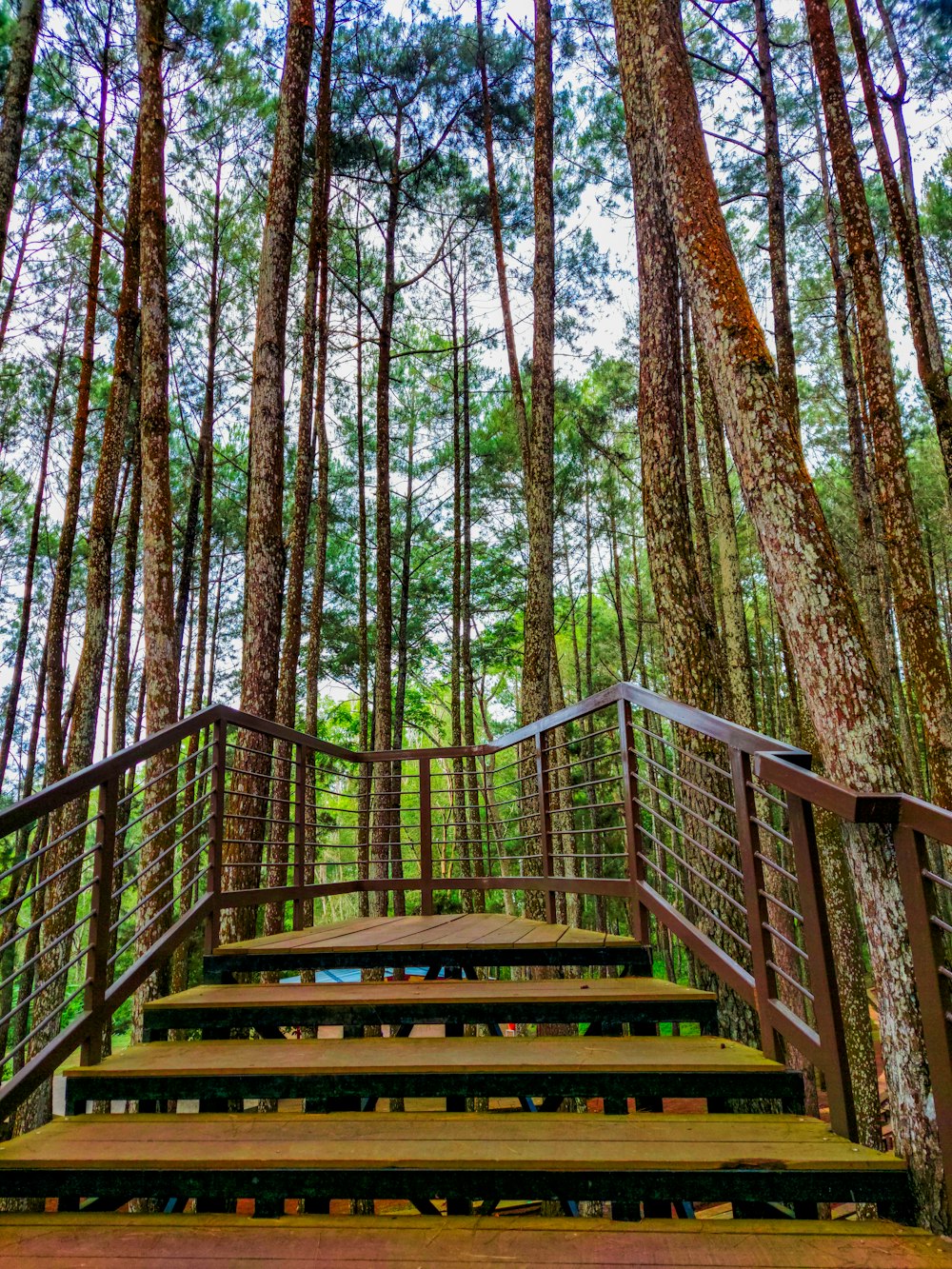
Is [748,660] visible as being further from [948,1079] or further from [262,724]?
[948,1079]

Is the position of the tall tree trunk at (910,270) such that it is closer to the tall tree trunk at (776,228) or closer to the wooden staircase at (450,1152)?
the tall tree trunk at (776,228)

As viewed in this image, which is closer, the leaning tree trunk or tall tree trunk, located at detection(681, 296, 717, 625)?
the leaning tree trunk

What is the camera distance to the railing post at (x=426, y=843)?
16.3 feet

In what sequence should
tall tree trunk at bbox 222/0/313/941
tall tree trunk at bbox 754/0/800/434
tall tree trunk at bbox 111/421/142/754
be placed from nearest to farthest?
tall tree trunk at bbox 222/0/313/941 < tall tree trunk at bbox 754/0/800/434 < tall tree trunk at bbox 111/421/142/754

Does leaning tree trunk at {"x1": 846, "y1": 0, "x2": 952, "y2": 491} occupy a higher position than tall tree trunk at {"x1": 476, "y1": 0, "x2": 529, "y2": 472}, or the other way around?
tall tree trunk at {"x1": 476, "y1": 0, "x2": 529, "y2": 472}

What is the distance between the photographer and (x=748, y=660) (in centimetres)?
902

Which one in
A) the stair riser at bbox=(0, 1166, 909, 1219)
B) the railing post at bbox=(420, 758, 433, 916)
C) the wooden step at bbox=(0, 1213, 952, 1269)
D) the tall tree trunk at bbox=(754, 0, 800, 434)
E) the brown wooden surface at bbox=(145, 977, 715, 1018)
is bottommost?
the wooden step at bbox=(0, 1213, 952, 1269)

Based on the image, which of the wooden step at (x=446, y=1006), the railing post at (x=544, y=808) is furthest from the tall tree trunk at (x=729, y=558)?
the wooden step at (x=446, y=1006)

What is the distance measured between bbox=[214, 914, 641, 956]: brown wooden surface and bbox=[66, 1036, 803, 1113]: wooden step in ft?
2.23

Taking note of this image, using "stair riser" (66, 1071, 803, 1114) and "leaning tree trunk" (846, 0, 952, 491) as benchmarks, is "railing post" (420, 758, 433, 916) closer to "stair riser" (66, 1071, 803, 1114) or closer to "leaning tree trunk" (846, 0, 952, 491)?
"stair riser" (66, 1071, 803, 1114)

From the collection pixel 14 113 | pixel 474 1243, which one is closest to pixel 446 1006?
pixel 474 1243

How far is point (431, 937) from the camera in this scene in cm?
348

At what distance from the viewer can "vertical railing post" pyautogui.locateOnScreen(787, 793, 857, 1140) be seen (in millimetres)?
1913

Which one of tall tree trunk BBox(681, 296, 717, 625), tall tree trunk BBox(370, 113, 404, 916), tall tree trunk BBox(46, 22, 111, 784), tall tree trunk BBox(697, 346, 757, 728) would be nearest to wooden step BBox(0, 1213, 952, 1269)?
tall tree trunk BBox(697, 346, 757, 728)
